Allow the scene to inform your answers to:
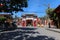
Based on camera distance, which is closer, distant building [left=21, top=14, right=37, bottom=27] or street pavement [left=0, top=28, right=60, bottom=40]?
street pavement [left=0, top=28, right=60, bottom=40]

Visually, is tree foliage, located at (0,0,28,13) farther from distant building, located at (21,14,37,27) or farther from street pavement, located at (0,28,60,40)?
distant building, located at (21,14,37,27)

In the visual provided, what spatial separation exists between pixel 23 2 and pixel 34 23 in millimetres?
60974

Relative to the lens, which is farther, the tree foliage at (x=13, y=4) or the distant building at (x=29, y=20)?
the distant building at (x=29, y=20)

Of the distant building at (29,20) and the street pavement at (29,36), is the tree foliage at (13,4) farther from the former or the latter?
the distant building at (29,20)

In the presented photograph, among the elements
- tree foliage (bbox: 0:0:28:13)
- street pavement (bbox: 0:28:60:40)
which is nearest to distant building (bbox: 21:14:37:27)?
street pavement (bbox: 0:28:60:40)

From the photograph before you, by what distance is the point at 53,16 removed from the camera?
51625 mm

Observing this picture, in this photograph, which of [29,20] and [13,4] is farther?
[29,20]

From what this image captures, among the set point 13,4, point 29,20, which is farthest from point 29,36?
point 29,20

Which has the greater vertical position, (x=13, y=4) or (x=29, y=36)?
Answer: (x=13, y=4)

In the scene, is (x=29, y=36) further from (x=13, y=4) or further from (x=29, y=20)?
(x=29, y=20)

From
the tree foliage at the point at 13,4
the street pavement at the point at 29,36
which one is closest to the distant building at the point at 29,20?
the street pavement at the point at 29,36

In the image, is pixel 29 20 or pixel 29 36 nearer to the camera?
pixel 29 36

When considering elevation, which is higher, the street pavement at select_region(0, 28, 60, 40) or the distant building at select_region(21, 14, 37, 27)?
the distant building at select_region(21, 14, 37, 27)

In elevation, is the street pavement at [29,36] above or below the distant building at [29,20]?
below
